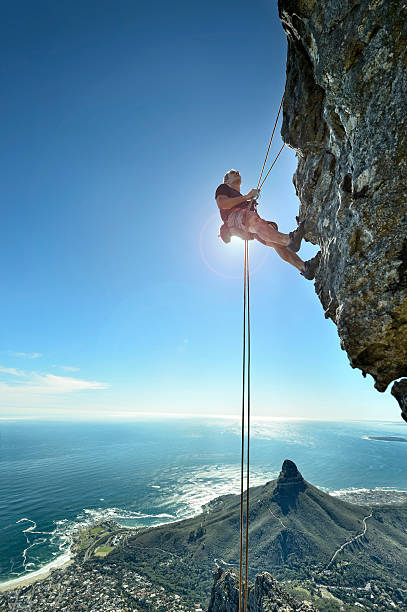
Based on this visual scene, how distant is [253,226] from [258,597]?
39987 millimetres

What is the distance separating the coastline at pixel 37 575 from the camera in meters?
40.6

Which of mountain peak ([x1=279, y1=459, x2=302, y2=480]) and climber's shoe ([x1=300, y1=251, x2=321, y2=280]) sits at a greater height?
climber's shoe ([x1=300, y1=251, x2=321, y2=280])

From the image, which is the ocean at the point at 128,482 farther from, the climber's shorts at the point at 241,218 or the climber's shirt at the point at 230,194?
the climber's shirt at the point at 230,194

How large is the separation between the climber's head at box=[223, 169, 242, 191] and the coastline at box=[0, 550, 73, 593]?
65.2 m

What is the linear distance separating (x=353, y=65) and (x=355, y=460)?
7860 inches

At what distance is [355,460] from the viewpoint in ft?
503

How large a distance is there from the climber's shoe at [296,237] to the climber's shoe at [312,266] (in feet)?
1.60

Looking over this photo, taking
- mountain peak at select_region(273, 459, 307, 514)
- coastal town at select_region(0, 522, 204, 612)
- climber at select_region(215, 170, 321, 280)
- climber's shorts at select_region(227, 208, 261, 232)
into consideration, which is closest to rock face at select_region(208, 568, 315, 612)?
coastal town at select_region(0, 522, 204, 612)

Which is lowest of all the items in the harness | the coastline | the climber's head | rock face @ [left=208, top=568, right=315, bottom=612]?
the coastline

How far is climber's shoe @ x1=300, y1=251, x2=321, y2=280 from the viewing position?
5900mm

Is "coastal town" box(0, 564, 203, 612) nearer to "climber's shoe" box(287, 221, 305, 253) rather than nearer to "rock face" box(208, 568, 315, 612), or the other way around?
"rock face" box(208, 568, 315, 612)

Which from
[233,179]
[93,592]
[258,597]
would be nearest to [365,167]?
[233,179]

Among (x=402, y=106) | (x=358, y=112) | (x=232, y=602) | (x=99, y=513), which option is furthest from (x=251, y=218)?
(x=99, y=513)

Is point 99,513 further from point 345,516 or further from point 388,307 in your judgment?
point 388,307
